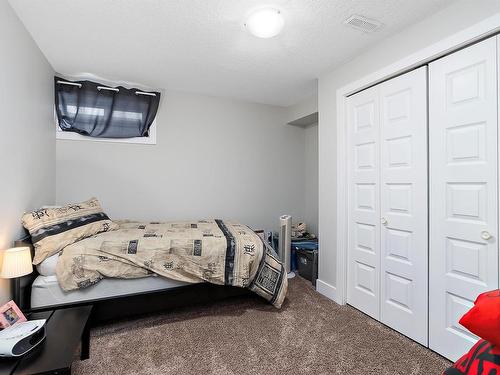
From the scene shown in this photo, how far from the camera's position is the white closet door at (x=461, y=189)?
1.57m

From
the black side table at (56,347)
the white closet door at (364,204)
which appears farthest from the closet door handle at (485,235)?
the black side table at (56,347)

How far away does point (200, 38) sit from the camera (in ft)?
7.17

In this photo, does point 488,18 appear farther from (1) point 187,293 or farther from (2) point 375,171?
(1) point 187,293

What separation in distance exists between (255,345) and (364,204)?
1523 mm

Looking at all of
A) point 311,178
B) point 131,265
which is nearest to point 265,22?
point 131,265

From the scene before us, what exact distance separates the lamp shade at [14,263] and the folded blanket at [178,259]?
1.05 feet

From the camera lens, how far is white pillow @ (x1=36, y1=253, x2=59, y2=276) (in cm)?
195

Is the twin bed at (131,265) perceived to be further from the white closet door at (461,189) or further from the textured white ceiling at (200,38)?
the textured white ceiling at (200,38)

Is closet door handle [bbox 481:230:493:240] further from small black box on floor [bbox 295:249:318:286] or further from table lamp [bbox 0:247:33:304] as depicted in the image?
table lamp [bbox 0:247:33:304]

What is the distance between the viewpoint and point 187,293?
7.62 ft

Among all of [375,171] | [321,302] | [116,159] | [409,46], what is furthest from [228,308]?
[409,46]

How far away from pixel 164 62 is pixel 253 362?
9.03ft

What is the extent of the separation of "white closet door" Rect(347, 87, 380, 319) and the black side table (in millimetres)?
2231

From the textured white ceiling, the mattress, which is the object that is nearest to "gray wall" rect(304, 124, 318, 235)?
the textured white ceiling
